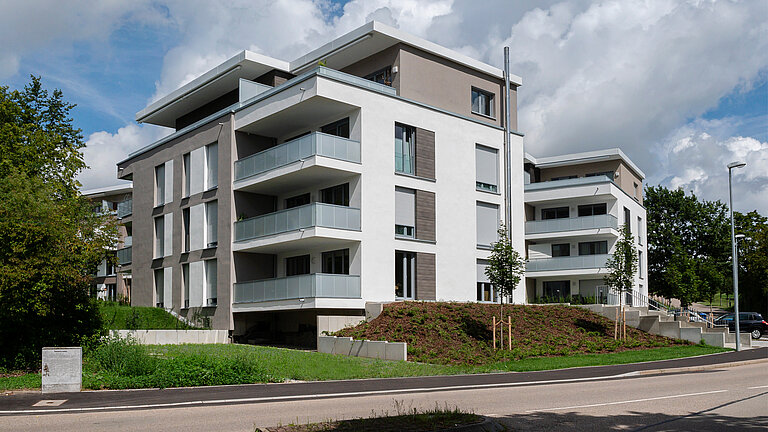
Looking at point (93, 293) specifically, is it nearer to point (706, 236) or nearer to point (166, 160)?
point (166, 160)

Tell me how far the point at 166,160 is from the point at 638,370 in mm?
28488

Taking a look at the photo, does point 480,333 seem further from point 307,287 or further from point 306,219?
point 306,219

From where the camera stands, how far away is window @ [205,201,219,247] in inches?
1431

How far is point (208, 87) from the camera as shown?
39.2 metres

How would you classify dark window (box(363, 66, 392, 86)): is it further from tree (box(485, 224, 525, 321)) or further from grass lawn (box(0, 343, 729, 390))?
grass lawn (box(0, 343, 729, 390))

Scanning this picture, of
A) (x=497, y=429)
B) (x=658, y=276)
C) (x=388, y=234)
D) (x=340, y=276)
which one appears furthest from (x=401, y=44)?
(x=658, y=276)

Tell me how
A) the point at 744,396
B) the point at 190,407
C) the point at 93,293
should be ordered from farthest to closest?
the point at 93,293, the point at 744,396, the point at 190,407

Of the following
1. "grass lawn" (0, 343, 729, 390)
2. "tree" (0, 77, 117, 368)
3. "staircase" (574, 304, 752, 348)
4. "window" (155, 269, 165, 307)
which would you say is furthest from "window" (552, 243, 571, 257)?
"tree" (0, 77, 117, 368)

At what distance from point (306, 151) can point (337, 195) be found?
3250 millimetres

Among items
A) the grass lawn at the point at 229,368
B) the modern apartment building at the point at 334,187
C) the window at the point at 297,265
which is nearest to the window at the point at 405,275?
the modern apartment building at the point at 334,187

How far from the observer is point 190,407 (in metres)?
13.5

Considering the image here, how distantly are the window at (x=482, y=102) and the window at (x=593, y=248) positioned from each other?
15.0m

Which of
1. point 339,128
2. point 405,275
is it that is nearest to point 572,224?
point 405,275

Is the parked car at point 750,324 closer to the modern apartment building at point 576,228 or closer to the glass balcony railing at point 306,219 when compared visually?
the modern apartment building at point 576,228
